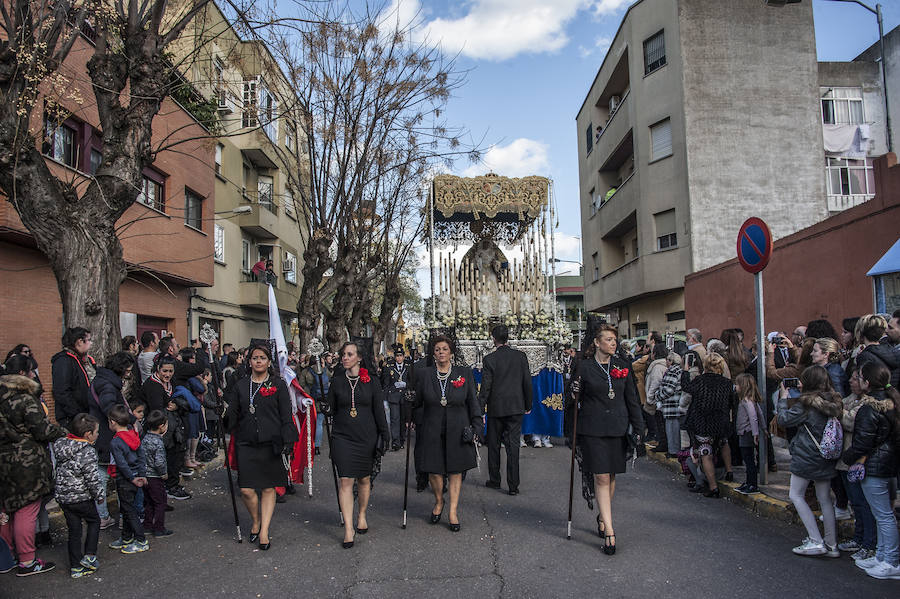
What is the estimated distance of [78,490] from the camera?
17.7ft

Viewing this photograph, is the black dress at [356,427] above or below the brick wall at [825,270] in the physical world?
below

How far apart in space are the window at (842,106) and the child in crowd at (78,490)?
85.9 feet

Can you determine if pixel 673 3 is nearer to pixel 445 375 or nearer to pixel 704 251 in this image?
pixel 704 251

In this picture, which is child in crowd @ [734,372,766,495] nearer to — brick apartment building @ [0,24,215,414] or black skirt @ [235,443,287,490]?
black skirt @ [235,443,287,490]

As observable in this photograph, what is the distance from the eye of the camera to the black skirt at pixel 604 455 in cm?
590

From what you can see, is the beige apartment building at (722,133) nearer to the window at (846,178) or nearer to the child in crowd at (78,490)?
the window at (846,178)

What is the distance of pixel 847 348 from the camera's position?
7.74 meters

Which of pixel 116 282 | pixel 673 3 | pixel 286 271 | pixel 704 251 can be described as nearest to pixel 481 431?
pixel 116 282

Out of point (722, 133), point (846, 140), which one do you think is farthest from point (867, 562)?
point (846, 140)

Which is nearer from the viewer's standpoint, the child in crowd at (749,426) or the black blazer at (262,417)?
the black blazer at (262,417)

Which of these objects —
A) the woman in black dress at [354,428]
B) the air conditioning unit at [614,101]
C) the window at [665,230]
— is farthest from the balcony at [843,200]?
the woman in black dress at [354,428]

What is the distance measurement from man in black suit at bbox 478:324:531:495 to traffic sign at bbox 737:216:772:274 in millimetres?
2989

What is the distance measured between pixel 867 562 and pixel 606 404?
7.56ft

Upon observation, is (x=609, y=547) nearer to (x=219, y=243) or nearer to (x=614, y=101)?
(x=219, y=243)
